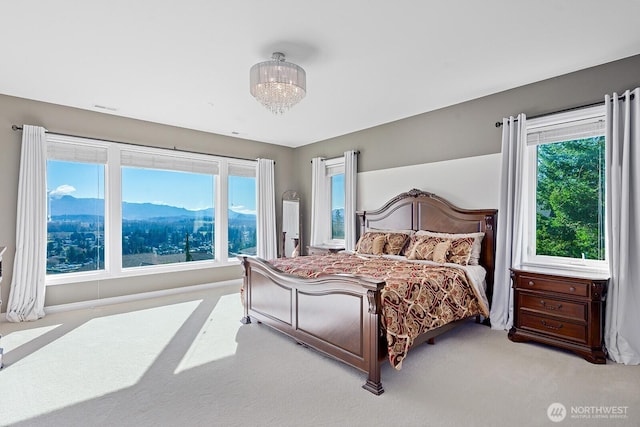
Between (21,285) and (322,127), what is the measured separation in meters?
4.34

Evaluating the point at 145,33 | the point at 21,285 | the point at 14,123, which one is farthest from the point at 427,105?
the point at 21,285

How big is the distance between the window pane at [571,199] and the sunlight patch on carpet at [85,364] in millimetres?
4057

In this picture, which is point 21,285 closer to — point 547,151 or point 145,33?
point 145,33

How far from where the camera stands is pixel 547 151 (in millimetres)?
3637

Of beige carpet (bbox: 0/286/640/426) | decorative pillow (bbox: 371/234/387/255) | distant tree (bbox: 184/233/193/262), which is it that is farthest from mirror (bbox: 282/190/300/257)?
beige carpet (bbox: 0/286/640/426)

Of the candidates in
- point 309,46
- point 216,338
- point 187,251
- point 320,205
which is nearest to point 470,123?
point 309,46

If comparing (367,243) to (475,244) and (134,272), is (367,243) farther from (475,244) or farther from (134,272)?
(134,272)

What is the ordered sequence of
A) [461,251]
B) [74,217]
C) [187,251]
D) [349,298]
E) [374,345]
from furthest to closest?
[187,251] < [74,217] < [461,251] < [349,298] < [374,345]

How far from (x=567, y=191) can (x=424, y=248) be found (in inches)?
60.9

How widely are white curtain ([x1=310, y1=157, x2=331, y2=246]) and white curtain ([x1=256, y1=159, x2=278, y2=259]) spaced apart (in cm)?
75

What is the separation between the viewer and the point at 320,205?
6.01m

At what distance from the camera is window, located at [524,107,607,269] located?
128 inches

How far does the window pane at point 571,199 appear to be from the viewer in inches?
130

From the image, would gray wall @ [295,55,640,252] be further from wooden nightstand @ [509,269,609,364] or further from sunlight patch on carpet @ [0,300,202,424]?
sunlight patch on carpet @ [0,300,202,424]
